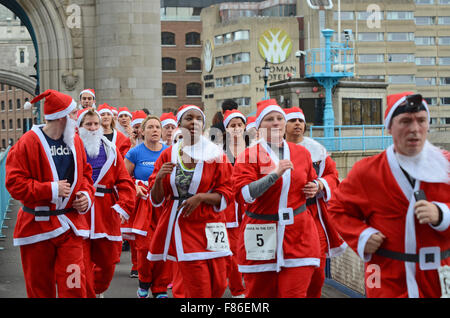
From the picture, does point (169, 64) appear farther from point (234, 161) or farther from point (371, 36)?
point (234, 161)

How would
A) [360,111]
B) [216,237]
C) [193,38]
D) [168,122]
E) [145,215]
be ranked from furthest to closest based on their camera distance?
[193,38] → [360,111] → [168,122] → [145,215] → [216,237]

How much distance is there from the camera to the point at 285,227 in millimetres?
6105

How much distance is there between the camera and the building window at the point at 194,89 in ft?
280

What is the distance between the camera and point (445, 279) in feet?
14.6

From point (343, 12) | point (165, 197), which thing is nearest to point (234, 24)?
point (343, 12)

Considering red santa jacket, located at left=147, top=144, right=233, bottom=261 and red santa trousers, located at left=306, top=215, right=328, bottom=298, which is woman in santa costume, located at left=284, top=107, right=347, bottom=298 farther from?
red santa jacket, located at left=147, top=144, right=233, bottom=261

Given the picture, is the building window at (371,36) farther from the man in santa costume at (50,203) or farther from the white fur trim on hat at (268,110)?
the man in santa costume at (50,203)

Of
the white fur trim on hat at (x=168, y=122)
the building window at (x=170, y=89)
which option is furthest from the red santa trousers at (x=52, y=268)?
the building window at (x=170, y=89)

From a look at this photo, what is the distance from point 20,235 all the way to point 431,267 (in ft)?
11.0

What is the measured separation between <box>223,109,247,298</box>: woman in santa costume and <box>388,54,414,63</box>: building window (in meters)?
82.8

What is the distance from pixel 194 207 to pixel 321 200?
1.42m

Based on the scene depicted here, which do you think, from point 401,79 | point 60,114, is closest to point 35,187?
point 60,114

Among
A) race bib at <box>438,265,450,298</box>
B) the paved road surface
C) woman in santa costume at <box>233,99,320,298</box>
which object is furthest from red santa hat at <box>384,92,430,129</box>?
the paved road surface

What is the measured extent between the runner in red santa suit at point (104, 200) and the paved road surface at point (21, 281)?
3.59 feet
